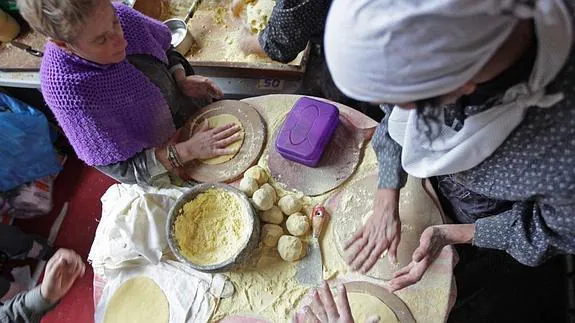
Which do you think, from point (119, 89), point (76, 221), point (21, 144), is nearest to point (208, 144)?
point (119, 89)

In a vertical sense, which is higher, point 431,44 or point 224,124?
point 431,44

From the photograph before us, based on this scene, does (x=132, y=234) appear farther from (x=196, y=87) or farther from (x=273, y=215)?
(x=196, y=87)

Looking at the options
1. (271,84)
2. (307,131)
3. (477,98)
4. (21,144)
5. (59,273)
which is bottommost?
(21,144)

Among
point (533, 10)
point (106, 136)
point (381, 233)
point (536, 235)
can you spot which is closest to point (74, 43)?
point (106, 136)

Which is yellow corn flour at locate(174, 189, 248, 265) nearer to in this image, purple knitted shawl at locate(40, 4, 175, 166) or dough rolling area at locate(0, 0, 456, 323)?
dough rolling area at locate(0, 0, 456, 323)

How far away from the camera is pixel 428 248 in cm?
134

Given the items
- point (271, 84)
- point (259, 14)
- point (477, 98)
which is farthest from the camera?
point (271, 84)

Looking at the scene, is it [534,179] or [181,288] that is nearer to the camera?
[534,179]

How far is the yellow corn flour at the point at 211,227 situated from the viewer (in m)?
1.45

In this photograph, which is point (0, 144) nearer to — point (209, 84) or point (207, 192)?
point (209, 84)

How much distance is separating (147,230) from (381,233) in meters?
0.70

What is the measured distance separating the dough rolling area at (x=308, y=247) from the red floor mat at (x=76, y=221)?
3.68ft

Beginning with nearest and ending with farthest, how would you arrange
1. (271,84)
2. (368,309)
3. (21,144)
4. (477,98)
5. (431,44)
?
(431,44) → (477,98) → (368,309) → (271,84) → (21,144)

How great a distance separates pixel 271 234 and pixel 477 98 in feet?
2.55
